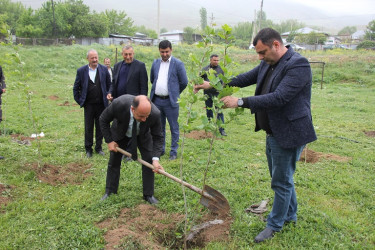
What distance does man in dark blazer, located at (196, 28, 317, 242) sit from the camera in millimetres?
2605

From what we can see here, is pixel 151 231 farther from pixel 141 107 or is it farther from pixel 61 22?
pixel 61 22

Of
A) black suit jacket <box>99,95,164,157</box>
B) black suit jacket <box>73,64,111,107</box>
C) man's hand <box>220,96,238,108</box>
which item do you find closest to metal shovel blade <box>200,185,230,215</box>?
black suit jacket <box>99,95,164,157</box>

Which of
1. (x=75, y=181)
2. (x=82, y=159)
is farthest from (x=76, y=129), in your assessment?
(x=75, y=181)

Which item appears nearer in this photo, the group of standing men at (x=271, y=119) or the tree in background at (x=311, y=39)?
the group of standing men at (x=271, y=119)

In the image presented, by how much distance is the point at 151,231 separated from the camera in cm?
336

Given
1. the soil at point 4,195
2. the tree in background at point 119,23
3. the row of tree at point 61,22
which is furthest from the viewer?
the tree in background at point 119,23

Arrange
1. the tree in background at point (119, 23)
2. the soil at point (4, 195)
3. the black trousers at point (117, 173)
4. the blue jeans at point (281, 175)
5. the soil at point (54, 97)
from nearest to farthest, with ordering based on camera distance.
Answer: the blue jeans at point (281, 175) < the soil at point (4, 195) < the black trousers at point (117, 173) < the soil at point (54, 97) < the tree in background at point (119, 23)

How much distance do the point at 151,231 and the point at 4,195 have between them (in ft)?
7.31

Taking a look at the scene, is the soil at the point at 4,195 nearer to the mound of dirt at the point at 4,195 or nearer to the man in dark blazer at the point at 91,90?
Answer: the mound of dirt at the point at 4,195

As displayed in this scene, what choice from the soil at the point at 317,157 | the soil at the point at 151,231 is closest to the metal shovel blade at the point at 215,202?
the soil at the point at 151,231

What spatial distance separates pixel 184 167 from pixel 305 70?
9.86 ft

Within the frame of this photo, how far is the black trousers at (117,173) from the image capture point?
3.95 m

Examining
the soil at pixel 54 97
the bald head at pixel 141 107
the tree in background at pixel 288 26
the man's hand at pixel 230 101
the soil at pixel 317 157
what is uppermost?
the tree in background at pixel 288 26

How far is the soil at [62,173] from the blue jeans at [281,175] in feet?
10.0
